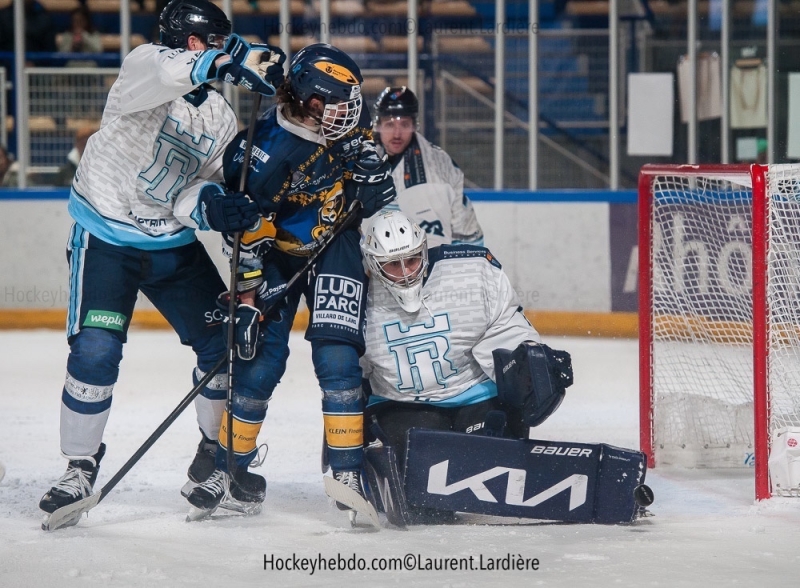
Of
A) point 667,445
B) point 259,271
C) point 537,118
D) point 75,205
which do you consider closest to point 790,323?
point 667,445

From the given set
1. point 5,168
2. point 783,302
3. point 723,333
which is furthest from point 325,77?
point 5,168

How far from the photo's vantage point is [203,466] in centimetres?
331

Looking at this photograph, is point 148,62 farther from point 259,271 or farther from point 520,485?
point 520,485

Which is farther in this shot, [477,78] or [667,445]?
[477,78]

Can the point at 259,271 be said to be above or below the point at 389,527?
above

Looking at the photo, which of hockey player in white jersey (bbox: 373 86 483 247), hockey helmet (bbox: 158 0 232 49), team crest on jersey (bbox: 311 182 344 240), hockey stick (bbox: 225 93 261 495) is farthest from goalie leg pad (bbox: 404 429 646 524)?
hockey player in white jersey (bbox: 373 86 483 247)

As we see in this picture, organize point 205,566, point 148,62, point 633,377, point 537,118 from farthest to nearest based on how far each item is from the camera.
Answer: point 537,118 < point 633,377 < point 148,62 < point 205,566

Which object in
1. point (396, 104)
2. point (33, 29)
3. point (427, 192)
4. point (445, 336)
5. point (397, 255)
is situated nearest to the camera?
point (397, 255)

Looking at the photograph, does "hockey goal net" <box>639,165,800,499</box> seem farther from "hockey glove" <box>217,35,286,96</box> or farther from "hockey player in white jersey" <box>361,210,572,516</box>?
"hockey glove" <box>217,35,286,96</box>

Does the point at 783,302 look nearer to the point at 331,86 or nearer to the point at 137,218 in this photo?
the point at 331,86

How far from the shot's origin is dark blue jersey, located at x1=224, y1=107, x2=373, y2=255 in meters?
3.10

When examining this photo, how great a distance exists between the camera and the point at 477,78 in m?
7.13

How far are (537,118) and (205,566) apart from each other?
489 centimetres

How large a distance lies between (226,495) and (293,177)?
857mm
